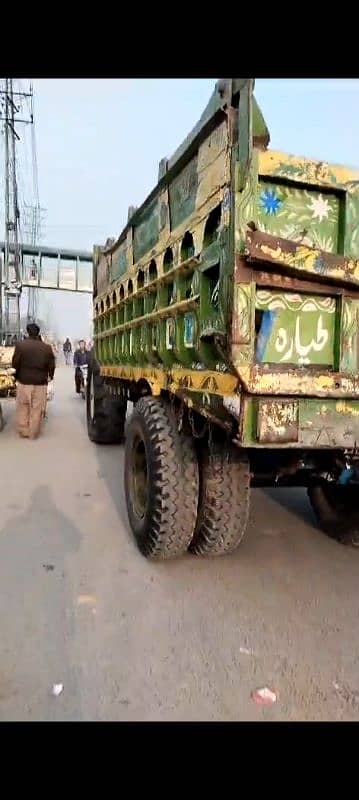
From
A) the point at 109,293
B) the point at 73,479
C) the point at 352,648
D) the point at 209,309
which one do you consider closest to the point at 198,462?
the point at 209,309

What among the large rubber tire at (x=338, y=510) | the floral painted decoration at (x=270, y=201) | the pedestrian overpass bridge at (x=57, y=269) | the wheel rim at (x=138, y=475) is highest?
the pedestrian overpass bridge at (x=57, y=269)

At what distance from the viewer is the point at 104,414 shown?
7566 mm

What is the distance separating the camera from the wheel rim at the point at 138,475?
3.80 meters

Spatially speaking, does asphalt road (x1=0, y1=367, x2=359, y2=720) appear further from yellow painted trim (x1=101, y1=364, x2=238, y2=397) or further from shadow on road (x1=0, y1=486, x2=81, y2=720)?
yellow painted trim (x1=101, y1=364, x2=238, y2=397)

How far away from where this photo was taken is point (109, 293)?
6.23 m

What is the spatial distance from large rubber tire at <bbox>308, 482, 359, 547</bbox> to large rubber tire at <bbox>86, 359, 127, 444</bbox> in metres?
3.88

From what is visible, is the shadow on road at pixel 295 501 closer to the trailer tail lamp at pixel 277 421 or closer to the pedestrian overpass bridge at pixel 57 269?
the trailer tail lamp at pixel 277 421

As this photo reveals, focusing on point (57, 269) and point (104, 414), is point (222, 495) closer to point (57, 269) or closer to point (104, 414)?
point (104, 414)

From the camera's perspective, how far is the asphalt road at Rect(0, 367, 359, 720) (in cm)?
208

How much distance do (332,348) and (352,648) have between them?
1.46 m

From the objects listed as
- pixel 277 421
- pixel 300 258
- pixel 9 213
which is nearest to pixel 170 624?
pixel 277 421

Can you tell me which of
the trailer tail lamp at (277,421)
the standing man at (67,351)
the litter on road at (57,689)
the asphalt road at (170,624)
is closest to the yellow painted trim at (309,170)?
the trailer tail lamp at (277,421)

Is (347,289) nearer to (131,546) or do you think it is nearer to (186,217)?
(186,217)

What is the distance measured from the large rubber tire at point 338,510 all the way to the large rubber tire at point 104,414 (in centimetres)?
388
